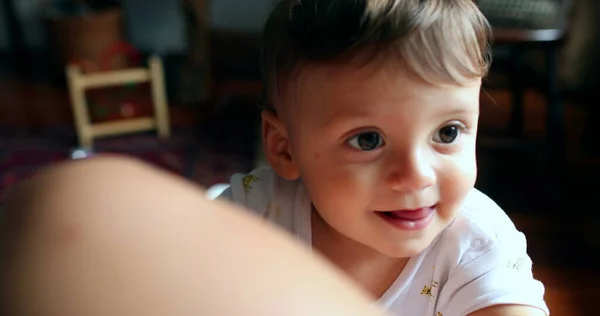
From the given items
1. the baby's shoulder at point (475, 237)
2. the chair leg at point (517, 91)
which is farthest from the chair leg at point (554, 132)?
the baby's shoulder at point (475, 237)

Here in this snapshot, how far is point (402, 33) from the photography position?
0.49m

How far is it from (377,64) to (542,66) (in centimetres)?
153

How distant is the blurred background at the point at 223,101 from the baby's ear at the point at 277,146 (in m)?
0.82

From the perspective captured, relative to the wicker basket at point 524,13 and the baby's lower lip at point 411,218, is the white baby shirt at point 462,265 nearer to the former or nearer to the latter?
the baby's lower lip at point 411,218

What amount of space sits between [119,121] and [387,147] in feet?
6.55

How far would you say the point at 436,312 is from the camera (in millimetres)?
603

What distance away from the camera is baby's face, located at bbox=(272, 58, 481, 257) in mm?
487

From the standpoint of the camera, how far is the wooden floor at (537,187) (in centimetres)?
151

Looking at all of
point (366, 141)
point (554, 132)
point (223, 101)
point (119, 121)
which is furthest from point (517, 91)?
point (366, 141)

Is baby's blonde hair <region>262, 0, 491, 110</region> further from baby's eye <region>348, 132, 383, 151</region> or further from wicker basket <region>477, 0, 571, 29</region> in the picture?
wicker basket <region>477, 0, 571, 29</region>

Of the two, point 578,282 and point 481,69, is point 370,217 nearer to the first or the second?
point 481,69

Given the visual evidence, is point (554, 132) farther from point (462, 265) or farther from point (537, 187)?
point (462, 265)

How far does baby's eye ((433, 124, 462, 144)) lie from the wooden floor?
977 mm

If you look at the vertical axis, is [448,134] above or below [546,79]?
above
